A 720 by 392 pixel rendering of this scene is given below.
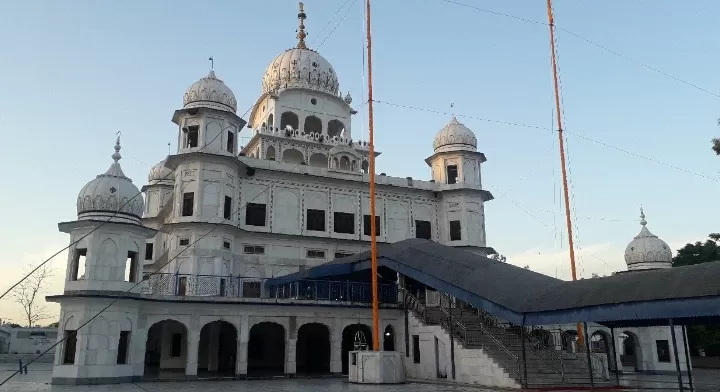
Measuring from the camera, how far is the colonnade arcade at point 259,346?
28.0 m

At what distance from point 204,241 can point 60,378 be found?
Result: 11.4 m

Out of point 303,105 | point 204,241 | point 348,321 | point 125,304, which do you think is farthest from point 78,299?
point 303,105

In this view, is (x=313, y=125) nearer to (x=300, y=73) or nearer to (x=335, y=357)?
(x=300, y=73)

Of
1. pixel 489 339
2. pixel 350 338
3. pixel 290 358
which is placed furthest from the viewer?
pixel 350 338

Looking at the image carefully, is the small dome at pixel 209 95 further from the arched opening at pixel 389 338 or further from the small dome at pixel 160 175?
the arched opening at pixel 389 338

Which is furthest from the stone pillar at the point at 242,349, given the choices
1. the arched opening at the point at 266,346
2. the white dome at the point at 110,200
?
the arched opening at the point at 266,346

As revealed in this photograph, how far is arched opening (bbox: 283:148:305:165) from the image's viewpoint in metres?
46.3

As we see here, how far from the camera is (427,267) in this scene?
2658 centimetres

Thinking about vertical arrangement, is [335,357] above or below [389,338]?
below

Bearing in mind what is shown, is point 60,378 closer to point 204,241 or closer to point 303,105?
point 204,241

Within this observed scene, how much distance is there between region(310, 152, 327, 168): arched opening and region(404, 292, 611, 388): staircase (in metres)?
20.4

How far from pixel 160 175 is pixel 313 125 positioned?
531 inches

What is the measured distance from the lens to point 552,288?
2083cm

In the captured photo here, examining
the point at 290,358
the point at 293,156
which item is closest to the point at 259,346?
the point at 290,358
